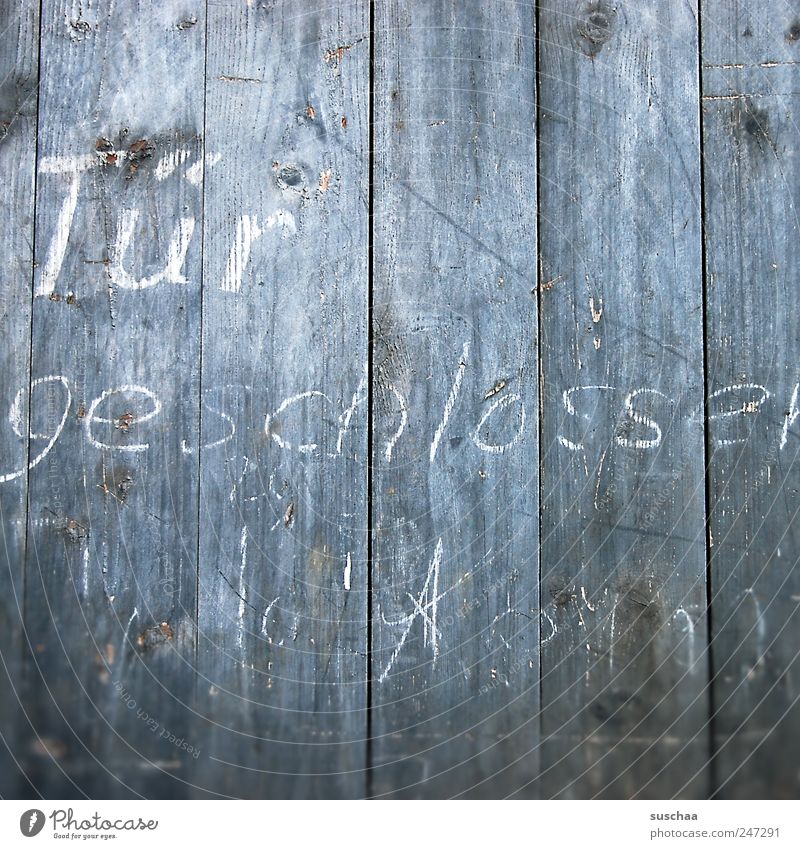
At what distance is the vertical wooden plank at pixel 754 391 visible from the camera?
99 centimetres

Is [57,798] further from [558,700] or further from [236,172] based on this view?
[236,172]

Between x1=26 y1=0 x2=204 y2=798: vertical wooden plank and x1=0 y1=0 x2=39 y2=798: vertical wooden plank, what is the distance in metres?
0.02

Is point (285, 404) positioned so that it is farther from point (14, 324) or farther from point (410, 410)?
point (14, 324)

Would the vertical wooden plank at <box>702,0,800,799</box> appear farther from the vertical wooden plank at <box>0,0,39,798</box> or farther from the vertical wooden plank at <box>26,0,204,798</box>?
the vertical wooden plank at <box>0,0,39,798</box>

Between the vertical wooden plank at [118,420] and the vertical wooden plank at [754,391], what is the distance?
23.8 inches

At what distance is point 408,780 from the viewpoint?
3.27 feet

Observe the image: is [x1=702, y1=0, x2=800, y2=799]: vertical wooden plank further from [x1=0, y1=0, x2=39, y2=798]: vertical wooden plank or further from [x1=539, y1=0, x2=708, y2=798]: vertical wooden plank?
[x1=0, y1=0, x2=39, y2=798]: vertical wooden plank

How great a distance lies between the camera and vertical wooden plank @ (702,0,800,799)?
3.24 ft

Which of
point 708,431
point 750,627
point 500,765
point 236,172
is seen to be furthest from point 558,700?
point 236,172
